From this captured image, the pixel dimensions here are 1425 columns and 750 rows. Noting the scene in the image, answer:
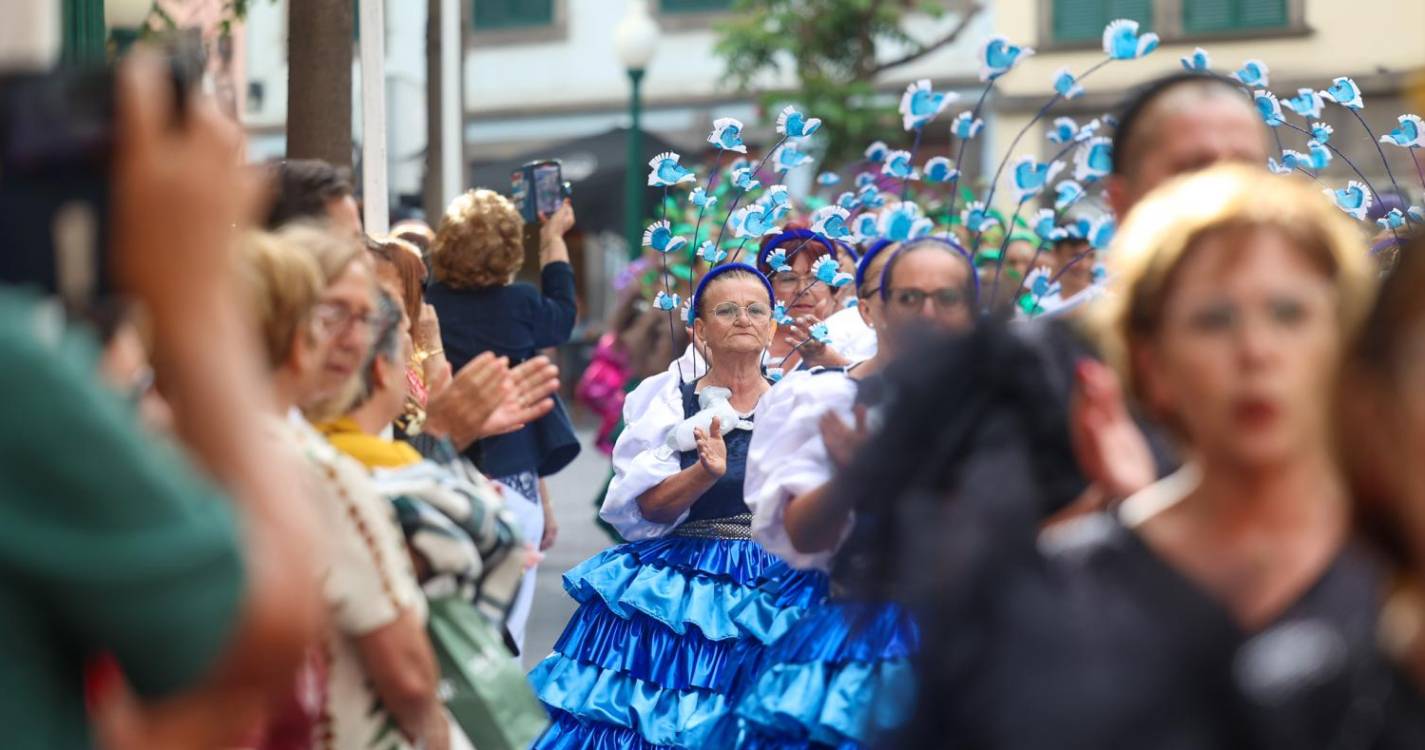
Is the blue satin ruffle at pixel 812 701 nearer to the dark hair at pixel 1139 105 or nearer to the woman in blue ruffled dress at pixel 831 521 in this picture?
the woman in blue ruffled dress at pixel 831 521

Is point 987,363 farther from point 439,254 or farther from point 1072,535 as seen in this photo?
point 439,254

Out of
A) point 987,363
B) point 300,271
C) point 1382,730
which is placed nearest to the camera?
point 1382,730

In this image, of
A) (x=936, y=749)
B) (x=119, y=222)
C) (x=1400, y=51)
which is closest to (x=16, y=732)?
(x=119, y=222)

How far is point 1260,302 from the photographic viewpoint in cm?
222

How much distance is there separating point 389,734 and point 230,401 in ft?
4.25

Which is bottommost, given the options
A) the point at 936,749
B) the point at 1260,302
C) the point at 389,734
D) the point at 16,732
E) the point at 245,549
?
the point at 389,734

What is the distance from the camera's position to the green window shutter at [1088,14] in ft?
68.1

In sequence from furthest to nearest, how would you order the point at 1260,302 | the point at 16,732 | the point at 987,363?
1. the point at 987,363
2. the point at 1260,302
3. the point at 16,732

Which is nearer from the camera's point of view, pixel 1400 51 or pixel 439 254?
pixel 439 254

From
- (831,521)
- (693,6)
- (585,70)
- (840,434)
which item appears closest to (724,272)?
(840,434)

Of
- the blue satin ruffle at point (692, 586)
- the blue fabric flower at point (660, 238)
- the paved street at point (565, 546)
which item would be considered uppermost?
the blue fabric flower at point (660, 238)

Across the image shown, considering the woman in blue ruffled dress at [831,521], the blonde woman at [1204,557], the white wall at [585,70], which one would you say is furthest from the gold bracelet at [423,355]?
the white wall at [585,70]

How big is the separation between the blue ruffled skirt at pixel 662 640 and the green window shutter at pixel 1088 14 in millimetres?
15514

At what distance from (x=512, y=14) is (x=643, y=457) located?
2047 centimetres
